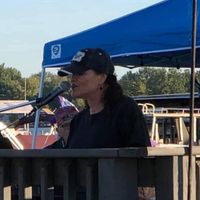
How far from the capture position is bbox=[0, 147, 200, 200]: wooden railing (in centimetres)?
229

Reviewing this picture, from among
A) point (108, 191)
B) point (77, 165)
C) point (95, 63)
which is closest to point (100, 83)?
point (95, 63)

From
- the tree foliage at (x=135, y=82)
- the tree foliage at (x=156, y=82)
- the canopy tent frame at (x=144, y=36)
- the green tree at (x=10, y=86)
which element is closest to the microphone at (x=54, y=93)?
the canopy tent frame at (x=144, y=36)

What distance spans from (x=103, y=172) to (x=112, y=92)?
1.07 m

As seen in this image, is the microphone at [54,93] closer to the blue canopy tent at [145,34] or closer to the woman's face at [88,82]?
the blue canopy tent at [145,34]

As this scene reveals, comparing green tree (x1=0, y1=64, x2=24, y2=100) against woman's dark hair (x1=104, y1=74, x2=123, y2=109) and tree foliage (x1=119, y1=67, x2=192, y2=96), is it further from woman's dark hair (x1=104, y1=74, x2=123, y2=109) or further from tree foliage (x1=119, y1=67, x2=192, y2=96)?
woman's dark hair (x1=104, y1=74, x2=123, y2=109)

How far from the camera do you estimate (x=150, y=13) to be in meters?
5.93

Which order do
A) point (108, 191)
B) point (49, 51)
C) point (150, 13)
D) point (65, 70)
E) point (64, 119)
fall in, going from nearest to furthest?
point (108, 191) < point (65, 70) < point (64, 119) < point (150, 13) < point (49, 51)

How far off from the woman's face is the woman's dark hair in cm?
4

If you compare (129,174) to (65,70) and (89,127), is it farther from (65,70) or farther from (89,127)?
(65,70)

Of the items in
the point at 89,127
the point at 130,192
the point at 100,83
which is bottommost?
the point at 130,192

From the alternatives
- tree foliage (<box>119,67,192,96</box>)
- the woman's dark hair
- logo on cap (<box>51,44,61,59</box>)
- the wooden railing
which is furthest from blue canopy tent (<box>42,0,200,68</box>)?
tree foliage (<box>119,67,192,96</box>)

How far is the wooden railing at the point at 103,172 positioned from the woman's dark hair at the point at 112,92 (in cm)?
79

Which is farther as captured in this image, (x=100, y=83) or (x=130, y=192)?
(x=100, y=83)

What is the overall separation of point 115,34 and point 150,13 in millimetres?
518
